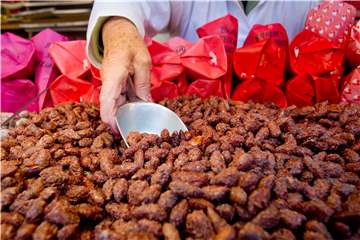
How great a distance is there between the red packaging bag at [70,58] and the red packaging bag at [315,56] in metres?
1.06

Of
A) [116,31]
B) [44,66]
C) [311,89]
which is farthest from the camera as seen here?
[44,66]

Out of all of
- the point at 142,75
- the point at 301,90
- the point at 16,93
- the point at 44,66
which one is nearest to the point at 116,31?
the point at 142,75

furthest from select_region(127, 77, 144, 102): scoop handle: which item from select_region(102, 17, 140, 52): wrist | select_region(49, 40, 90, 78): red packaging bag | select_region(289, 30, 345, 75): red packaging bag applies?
select_region(289, 30, 345, 75): red packaging bag

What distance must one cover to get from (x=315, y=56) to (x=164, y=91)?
753 millimetres

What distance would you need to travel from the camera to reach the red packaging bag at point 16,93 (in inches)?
74.2

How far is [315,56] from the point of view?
1.76 meters

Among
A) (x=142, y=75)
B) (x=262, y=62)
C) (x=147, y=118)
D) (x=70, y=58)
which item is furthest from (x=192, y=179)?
(x=70, y=58)

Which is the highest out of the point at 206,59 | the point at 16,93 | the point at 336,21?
the point at 336,21

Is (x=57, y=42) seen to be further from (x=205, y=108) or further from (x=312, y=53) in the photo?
(x=312, y=53)

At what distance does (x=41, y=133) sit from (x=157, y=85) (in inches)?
24.9

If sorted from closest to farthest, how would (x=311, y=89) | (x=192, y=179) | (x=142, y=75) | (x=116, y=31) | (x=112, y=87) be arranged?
1. (x=192, y=179)
2. (x=112, y=87)
3. (x=142, y=75)
4. (x=116, y=31)
5. (x=311, y=89)

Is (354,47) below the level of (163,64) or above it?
above

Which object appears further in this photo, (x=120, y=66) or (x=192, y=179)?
(x=120, y=66)

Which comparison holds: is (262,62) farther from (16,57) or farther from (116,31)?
(16,57)
